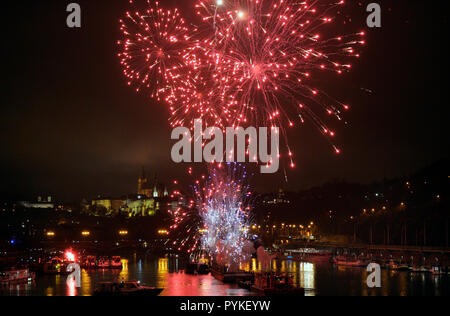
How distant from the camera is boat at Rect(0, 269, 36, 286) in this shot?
3359 centimetres

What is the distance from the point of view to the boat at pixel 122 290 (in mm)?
26125

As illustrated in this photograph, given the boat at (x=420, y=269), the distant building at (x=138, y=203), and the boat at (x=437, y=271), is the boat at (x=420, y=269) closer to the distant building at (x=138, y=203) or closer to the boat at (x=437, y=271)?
the boat at (x=437, y=271)

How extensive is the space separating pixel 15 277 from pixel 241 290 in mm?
14349

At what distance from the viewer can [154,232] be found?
100 metres

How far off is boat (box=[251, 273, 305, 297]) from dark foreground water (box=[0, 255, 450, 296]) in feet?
4.53

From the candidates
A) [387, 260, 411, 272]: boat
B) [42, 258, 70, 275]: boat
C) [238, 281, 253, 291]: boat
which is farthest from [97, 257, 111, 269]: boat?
[387, 260, 411, 272]: boat

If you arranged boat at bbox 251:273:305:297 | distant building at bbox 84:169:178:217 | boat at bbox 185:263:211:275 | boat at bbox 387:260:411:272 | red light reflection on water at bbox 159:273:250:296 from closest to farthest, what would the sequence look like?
boat at bbox 251:273:305:297 < red light reflection on water at bbox 159:273:250:296 < boat at bbox 185:263:211:275 < boat at bbox 387:260:411:272 < distant building at bbox 84:169:178:217

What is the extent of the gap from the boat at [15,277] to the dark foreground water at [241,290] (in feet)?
2.32

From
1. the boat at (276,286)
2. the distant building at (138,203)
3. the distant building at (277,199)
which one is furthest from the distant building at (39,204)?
the boat at (276,286)

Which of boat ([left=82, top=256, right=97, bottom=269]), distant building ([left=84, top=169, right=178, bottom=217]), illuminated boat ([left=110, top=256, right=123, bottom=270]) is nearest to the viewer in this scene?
illuminated boat ([left=110, top=256, right=123, bottom=270])

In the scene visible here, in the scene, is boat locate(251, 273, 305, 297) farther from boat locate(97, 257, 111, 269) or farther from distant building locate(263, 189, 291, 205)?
distant building locate(263, 189, 291, 205)

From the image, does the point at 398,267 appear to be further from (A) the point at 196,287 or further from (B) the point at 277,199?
(B) the point at 277,199
